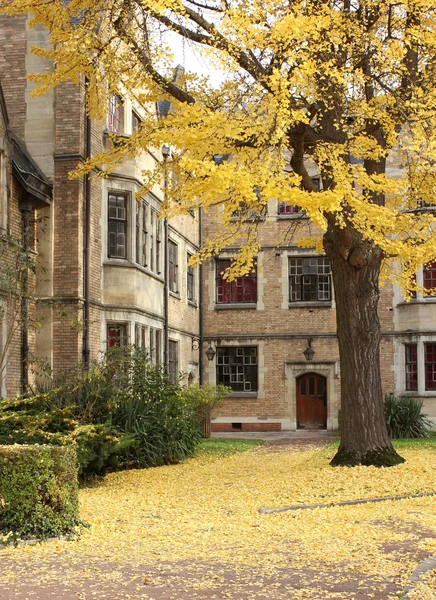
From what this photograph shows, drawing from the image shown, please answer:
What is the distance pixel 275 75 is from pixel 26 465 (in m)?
6.11

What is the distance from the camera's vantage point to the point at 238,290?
30609 mm

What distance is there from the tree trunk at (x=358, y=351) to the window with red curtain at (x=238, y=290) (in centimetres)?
1584

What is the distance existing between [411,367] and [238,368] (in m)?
6.08

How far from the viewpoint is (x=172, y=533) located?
8.84 m

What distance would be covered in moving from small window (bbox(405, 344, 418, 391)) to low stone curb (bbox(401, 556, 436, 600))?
22071 millimetres

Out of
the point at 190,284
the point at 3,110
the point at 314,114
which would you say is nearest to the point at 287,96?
the point at 314,114

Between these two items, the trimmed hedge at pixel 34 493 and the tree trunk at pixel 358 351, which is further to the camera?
the tree trunk at pixel 358 351

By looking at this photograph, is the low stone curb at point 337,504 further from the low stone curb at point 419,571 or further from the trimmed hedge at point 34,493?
the low stone curb at point 419,571

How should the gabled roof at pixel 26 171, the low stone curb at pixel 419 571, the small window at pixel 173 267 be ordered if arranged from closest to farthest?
the low stone curb at pixel 419 571 → the gabled roof at pixel 26 171 → the small window at pixel 173 267

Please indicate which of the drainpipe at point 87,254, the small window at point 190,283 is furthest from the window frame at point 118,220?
the small window at point 190,283

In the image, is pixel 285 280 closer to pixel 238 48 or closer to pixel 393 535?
pixel 238 48

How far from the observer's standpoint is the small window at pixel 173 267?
87.0 feet

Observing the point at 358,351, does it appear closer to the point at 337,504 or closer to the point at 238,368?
the point at 337,504

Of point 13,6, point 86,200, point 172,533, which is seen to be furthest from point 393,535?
point 86,200
